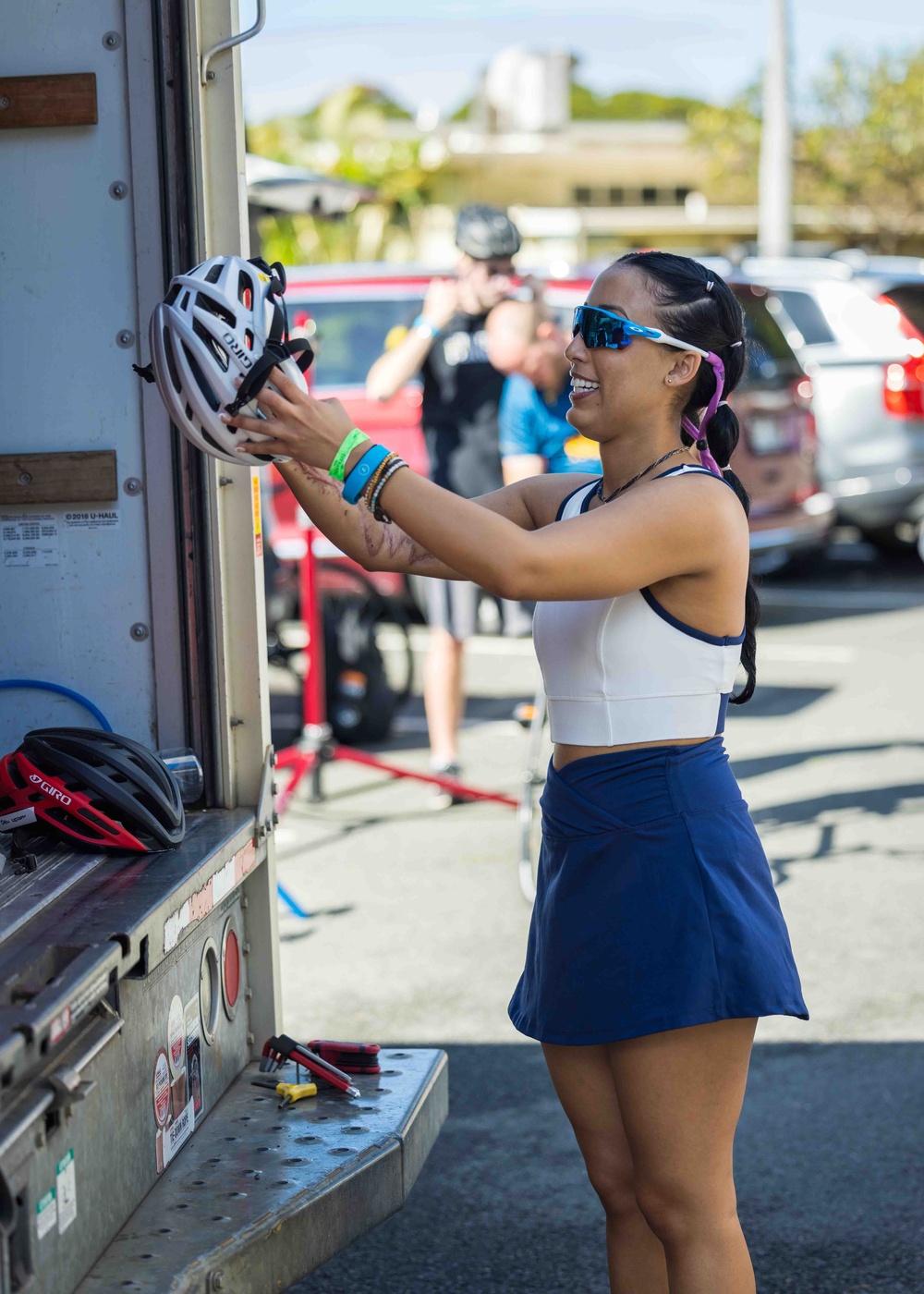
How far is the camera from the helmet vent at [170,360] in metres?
2.15

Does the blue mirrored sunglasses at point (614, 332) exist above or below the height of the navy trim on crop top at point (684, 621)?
above

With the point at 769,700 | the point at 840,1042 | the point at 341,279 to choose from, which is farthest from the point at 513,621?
the point at 341,279

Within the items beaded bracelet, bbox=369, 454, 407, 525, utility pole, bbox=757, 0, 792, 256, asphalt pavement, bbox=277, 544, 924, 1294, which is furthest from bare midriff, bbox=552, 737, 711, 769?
utility pole, bbox=757, 0, 792, 256

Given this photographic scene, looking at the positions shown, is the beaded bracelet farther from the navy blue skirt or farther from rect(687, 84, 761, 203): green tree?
rect(687, 84, 761, 203): green tree

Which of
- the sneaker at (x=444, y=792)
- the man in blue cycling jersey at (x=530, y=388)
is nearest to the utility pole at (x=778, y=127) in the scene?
the man in blue cycling jersey at (x=530, y=388)

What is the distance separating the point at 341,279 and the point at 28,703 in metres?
8.10

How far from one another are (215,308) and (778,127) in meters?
20.3

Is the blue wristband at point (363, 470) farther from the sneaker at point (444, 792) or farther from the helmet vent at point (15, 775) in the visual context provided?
the sneaker at point (444, 792)

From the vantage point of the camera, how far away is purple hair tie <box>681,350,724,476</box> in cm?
245

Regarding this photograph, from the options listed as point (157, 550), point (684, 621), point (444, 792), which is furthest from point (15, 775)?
point (444, 792)

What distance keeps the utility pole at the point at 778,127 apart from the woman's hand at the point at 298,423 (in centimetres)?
1941

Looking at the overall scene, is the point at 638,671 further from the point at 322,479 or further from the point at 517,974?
the point at 517,974

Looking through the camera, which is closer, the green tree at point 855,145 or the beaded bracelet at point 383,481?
the beaded bracelet at point 383,481

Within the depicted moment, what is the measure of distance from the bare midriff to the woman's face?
0.50 meters
